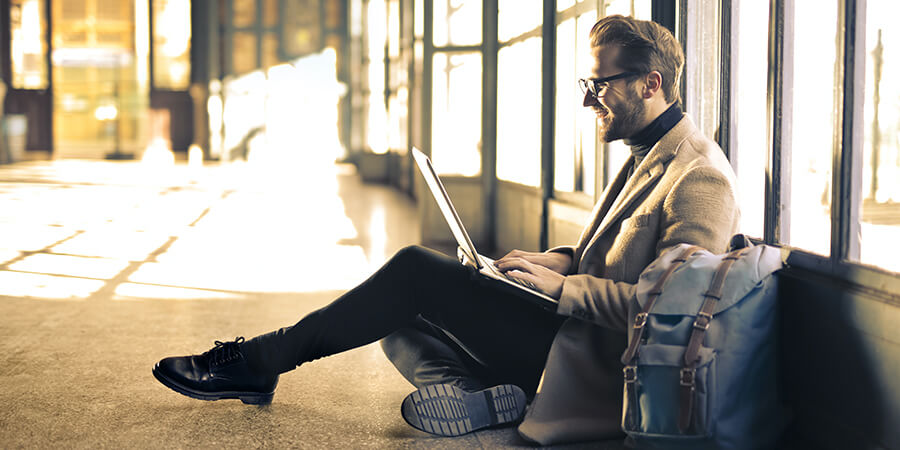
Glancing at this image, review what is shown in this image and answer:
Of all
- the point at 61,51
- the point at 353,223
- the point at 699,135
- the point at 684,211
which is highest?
the point at 61,51

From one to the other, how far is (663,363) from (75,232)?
22.0ft

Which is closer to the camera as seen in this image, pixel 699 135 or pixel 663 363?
pixel 663 363

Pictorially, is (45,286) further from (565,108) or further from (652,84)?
(652,84)

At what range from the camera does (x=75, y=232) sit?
26.0 ft

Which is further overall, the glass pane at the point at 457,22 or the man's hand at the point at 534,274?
the glass pane at the point at 457,22

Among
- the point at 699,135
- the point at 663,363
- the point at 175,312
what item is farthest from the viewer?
the point at 175,312

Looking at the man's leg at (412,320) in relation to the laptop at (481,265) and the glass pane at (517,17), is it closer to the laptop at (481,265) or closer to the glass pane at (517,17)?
the laptop at (481,265)

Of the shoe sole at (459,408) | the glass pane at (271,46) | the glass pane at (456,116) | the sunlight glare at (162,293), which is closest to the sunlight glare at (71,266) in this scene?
the sunlight glare at (162,293)

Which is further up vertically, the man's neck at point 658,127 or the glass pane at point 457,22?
the glass pane at point 457,22

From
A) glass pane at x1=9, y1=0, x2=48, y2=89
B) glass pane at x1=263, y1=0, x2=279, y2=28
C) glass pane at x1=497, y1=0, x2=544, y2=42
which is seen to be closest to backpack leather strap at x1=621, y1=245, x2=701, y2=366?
glass pane at x1=497, y1=0, x2=544, y2=42

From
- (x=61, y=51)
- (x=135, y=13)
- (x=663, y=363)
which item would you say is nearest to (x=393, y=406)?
(x=663, y=363)

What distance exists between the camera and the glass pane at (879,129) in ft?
7.66

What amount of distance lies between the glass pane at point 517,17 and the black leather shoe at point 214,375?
390 centimetres

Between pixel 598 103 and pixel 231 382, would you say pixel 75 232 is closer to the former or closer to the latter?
pixel 231 382
